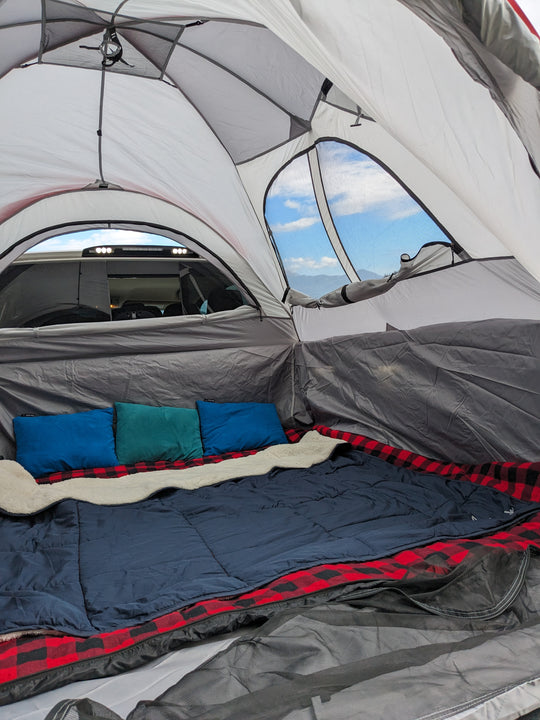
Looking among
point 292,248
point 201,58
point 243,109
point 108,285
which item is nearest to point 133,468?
point 108,285

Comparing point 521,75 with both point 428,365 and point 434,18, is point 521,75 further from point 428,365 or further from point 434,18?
point 428,365

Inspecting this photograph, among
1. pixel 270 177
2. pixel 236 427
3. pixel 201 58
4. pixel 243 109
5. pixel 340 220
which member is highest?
pixel 201 58

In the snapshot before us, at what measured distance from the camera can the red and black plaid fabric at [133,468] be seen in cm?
259

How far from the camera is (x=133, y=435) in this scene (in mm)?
2867

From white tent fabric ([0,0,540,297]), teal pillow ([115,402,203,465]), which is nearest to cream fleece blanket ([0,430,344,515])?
teal pillow ([115,402,203,465])

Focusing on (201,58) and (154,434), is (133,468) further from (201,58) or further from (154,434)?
(201,58)

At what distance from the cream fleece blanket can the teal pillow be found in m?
0.27

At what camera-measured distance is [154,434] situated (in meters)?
2.89

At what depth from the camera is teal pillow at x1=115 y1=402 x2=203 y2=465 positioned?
2.84 metres

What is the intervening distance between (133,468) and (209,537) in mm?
1055

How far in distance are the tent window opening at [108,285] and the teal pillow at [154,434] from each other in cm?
57

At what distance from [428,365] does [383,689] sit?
170 cm

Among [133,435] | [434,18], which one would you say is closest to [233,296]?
[133,435]

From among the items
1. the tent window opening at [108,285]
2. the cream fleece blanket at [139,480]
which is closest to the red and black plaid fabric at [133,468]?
the cream fleece blanket at [139,480]
